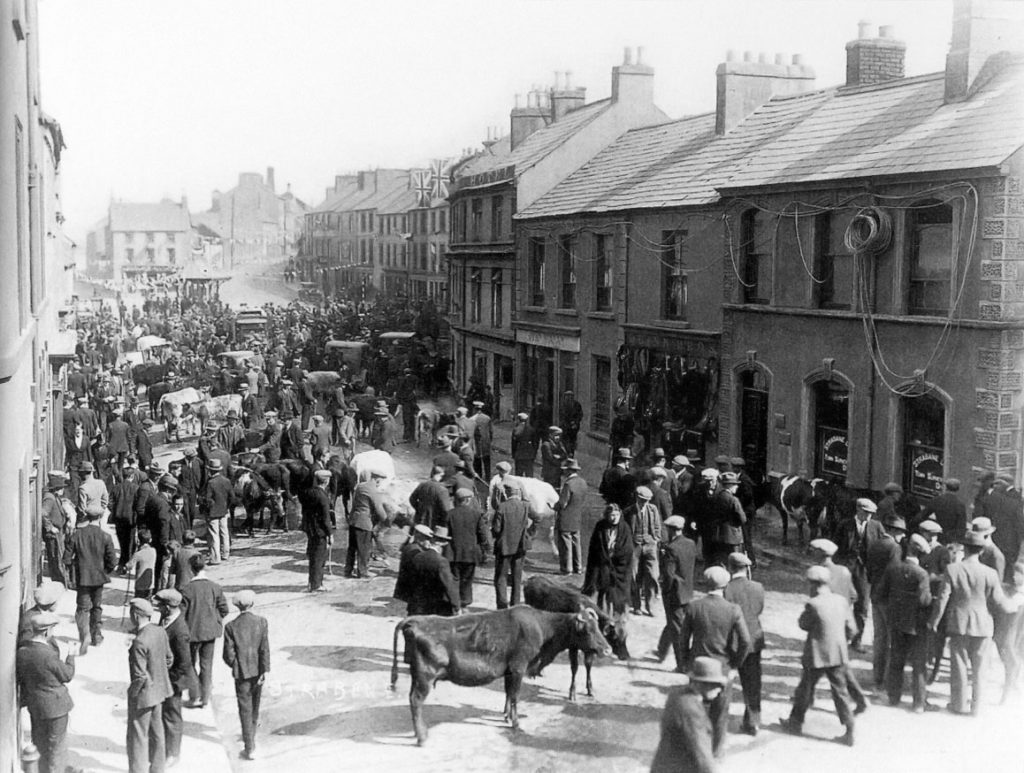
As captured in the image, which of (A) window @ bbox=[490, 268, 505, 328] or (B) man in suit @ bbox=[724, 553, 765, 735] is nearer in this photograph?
(B) man in suit @ bbox=[724, 553, 765, 735]

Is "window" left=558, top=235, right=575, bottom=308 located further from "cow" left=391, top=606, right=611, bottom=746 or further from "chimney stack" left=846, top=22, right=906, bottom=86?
"cow" left=391, top=606, right=611, bottom=746

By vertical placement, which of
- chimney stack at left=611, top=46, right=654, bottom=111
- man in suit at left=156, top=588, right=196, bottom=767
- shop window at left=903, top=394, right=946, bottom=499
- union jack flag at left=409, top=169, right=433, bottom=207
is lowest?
man in suit at left=156, top=588, right=196, bottom=767

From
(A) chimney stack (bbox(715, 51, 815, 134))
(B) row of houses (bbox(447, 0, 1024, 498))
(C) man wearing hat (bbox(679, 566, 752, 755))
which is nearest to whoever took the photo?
(C) man wearing hat (bbox(679, 566, 752, 755))

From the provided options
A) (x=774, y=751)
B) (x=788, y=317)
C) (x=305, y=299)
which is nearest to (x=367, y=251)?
(x=305, y=299)

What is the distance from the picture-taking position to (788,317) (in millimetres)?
18719

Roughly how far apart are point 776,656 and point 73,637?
8.52 m

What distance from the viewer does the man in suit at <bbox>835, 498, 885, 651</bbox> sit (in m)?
11.7

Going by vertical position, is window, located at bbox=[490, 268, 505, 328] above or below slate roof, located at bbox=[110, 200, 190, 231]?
below

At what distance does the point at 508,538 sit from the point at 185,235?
181 ft

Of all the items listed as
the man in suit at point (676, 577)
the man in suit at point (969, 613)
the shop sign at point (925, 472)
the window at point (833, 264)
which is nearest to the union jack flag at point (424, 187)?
the window at point (833, 264)

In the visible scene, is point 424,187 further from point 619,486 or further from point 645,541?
point 645,541

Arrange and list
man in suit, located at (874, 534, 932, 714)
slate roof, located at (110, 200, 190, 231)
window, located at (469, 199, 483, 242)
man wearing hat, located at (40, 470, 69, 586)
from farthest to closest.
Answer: slate roof, located at (110, 200, 190, 231) < window, located at (469, 199, 483, 242) < man wearing hat, located at (40, 470, 69, 586) < man in suit, located at (874, 534, 932, 714)

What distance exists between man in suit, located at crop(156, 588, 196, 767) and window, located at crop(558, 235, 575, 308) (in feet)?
60.9

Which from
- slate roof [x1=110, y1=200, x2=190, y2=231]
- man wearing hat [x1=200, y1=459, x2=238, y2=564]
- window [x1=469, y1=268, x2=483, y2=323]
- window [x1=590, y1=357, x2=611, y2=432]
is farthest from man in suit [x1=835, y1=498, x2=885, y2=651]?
slate roof [x1=110, y1=200, x2=190, y2=231]
